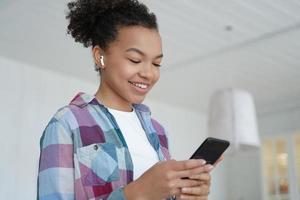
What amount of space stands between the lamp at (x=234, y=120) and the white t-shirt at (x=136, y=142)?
1984mm

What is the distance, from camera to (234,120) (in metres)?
2.77

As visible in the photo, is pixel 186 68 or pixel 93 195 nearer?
pixel 93 195

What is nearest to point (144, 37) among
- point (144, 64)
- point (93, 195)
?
point (144, 64)

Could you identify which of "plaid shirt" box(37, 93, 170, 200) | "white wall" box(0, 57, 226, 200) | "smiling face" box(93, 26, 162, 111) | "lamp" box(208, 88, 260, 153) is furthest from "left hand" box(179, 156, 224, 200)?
"white wall" box(0, 57, 226, 200)

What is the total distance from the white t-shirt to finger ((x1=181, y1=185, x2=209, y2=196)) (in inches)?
6.2

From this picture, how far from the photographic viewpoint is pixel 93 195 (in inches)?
25.1

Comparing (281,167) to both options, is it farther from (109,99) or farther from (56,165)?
(56,165)

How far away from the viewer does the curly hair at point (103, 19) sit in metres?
0.79

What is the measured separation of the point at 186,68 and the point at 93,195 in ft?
10.1

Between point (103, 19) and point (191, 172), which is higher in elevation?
point (103, 19)

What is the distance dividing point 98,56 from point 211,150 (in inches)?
12.5

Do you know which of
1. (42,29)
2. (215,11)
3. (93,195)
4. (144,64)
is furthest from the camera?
(42,29)

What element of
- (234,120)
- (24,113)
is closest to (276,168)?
(234,120)

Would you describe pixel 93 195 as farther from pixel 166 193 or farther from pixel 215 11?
pixel 215 11
